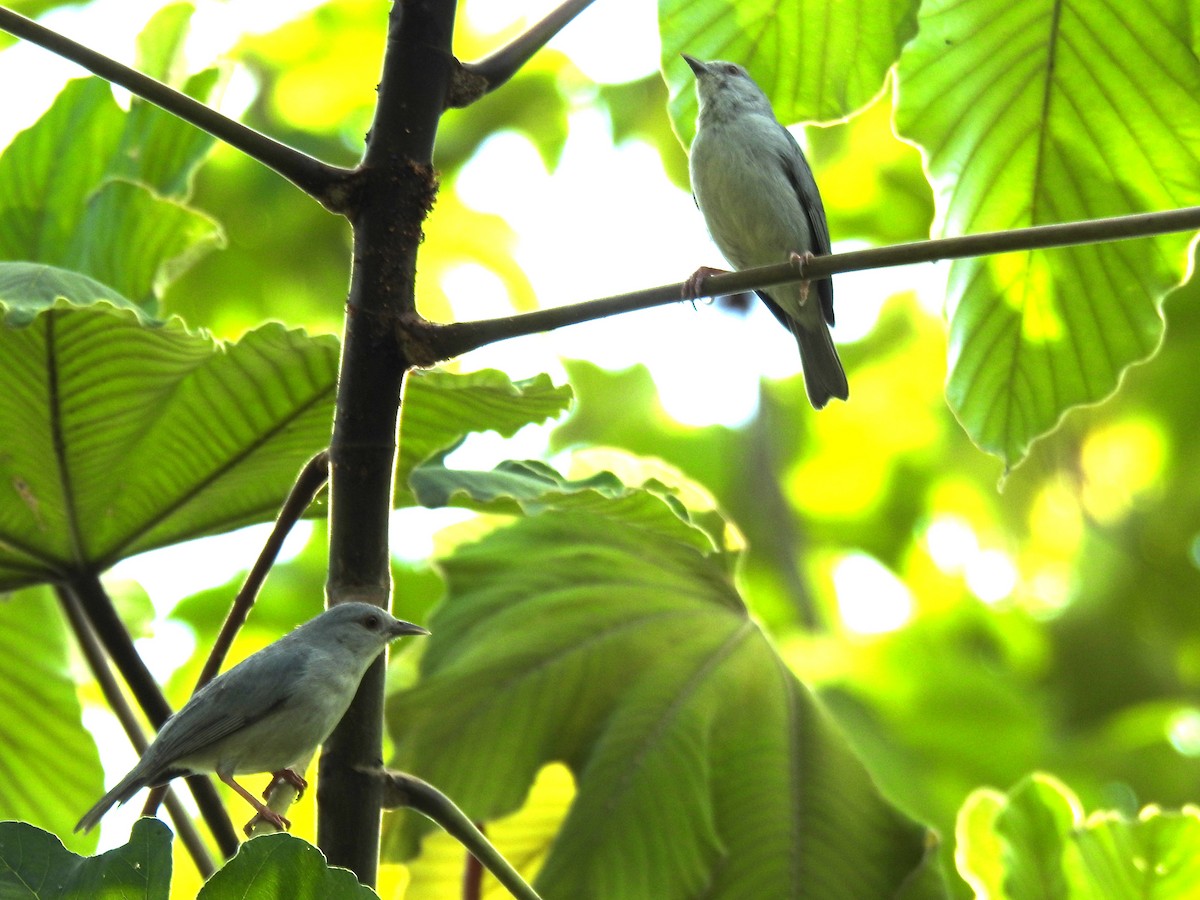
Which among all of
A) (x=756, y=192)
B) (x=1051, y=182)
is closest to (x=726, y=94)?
(x=756, y=192)

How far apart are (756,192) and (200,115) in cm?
185

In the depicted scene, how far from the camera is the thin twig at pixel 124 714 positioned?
1984 mm

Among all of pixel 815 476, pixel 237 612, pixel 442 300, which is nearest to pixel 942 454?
pixel 815 476

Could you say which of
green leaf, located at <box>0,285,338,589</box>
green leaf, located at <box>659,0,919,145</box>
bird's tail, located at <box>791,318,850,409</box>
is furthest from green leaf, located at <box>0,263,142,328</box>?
bird's tail, located at <box>791,318,850,409</box>

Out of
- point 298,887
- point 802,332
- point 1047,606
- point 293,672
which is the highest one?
point 1047,606

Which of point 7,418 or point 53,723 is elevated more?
point 7,418

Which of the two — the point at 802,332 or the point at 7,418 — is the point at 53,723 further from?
the point at 802,332

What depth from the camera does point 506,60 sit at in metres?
1.67

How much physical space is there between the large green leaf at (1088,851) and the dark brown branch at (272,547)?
4.85 ft

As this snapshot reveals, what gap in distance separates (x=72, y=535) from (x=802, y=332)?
1939 millimetres

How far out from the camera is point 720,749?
2.72m

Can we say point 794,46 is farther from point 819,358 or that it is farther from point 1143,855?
point 1143,855

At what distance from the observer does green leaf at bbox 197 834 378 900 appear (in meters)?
1.36

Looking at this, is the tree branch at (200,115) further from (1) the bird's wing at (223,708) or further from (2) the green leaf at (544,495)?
(1) the bird's wing at (223,708)
